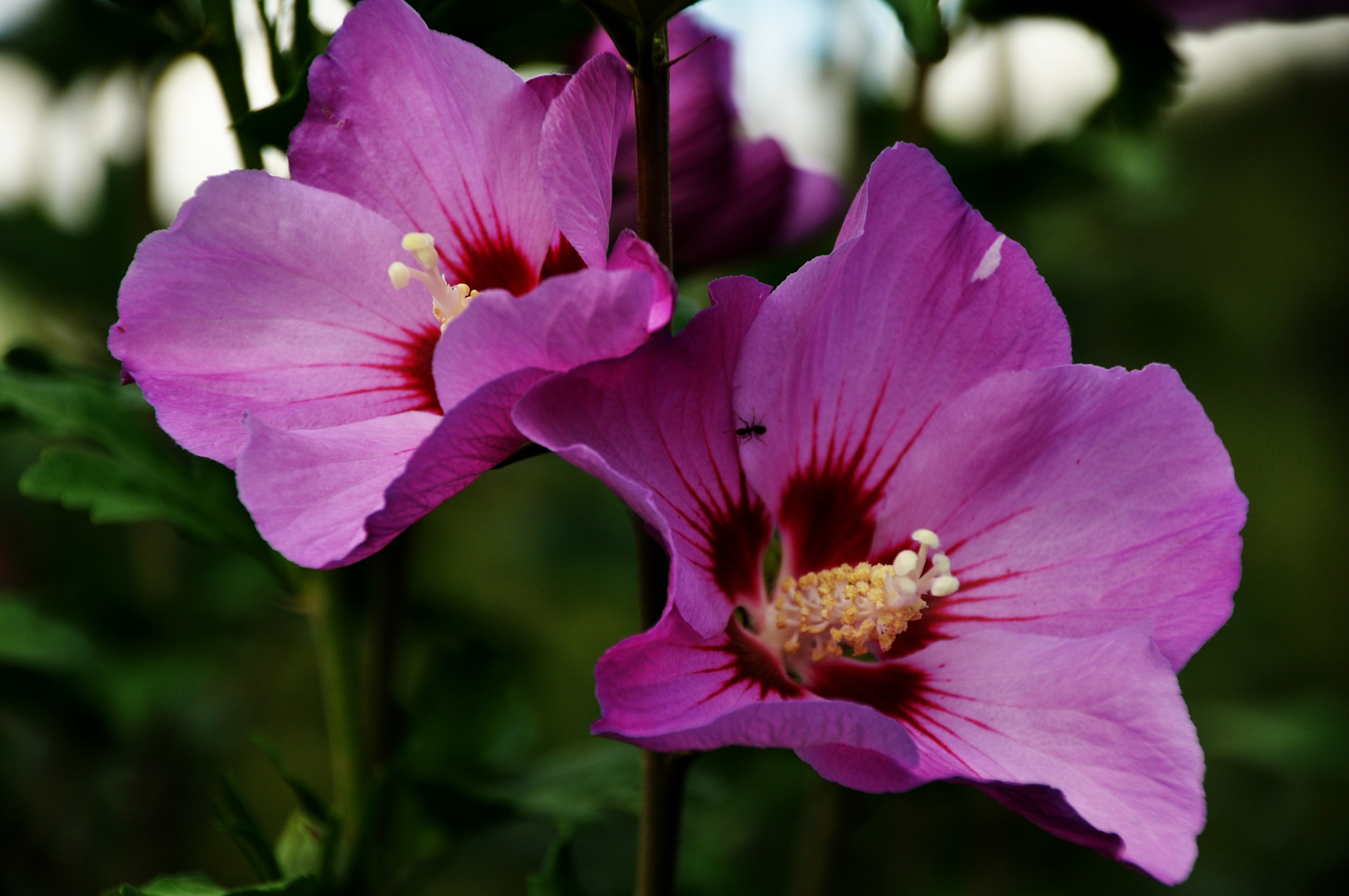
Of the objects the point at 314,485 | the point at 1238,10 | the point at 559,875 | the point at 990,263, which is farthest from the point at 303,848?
the point at 1238,10

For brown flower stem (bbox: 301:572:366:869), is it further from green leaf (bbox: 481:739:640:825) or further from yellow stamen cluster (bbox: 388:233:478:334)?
yellow stamen cluster (bbox: 388:233:478:334)

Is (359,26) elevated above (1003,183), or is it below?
above

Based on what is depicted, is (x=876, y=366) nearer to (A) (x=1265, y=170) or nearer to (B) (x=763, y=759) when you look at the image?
(B) (x=763, y=759)

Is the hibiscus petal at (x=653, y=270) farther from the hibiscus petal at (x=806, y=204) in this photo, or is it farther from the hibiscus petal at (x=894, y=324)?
the hibiscus petal at (x=806, y=204)

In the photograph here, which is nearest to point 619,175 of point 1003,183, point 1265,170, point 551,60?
point 551,60

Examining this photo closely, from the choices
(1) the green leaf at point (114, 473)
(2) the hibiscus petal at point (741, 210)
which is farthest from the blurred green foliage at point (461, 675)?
(2) the hibiscus petal at point (741, 210)

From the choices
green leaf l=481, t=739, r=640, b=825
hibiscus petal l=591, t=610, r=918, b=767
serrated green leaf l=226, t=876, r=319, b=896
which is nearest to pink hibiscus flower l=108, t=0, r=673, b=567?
hibiscus petal l=591, t=610, r=918, b=767

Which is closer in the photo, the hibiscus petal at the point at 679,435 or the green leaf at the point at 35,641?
the hibiscus petal at the point at 679,435

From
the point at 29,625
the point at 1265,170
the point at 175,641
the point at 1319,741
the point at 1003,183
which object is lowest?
the point at 1265,170

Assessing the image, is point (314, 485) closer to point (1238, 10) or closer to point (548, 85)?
point (548, 85)
